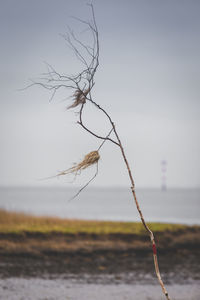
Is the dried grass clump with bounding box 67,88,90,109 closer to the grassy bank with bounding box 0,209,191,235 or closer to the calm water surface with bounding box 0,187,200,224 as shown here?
the calm water surface with bounding box 0,187,200,224

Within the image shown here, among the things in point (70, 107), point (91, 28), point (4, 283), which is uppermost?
point (91, 28)

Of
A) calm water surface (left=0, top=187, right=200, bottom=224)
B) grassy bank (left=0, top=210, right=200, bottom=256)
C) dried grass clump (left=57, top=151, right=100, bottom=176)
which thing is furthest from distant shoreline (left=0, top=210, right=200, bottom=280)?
dried grass clump (left=57, top=151, right=100, bottom=176)

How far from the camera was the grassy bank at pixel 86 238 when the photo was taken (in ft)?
54.0

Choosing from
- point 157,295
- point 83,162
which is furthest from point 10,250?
point 83,162

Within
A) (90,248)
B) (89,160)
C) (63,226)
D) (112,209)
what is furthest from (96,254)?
(112,209)

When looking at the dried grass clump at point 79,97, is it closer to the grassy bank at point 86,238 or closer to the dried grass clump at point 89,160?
the dried grass clump at point 89,160

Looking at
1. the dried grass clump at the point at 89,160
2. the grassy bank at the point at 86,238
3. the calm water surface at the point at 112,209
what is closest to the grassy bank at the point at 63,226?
the grassy bank at the point at 86,238

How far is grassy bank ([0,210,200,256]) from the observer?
16453 millimetres

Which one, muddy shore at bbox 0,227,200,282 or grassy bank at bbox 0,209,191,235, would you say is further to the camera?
grassy bank at bbox 0,209,191,235

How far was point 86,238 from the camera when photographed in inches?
709

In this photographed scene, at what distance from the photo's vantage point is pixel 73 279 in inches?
484

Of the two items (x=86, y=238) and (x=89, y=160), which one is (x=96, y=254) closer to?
(x=86, y=238)

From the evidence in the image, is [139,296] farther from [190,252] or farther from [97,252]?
[190,252]

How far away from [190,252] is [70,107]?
15.3m
